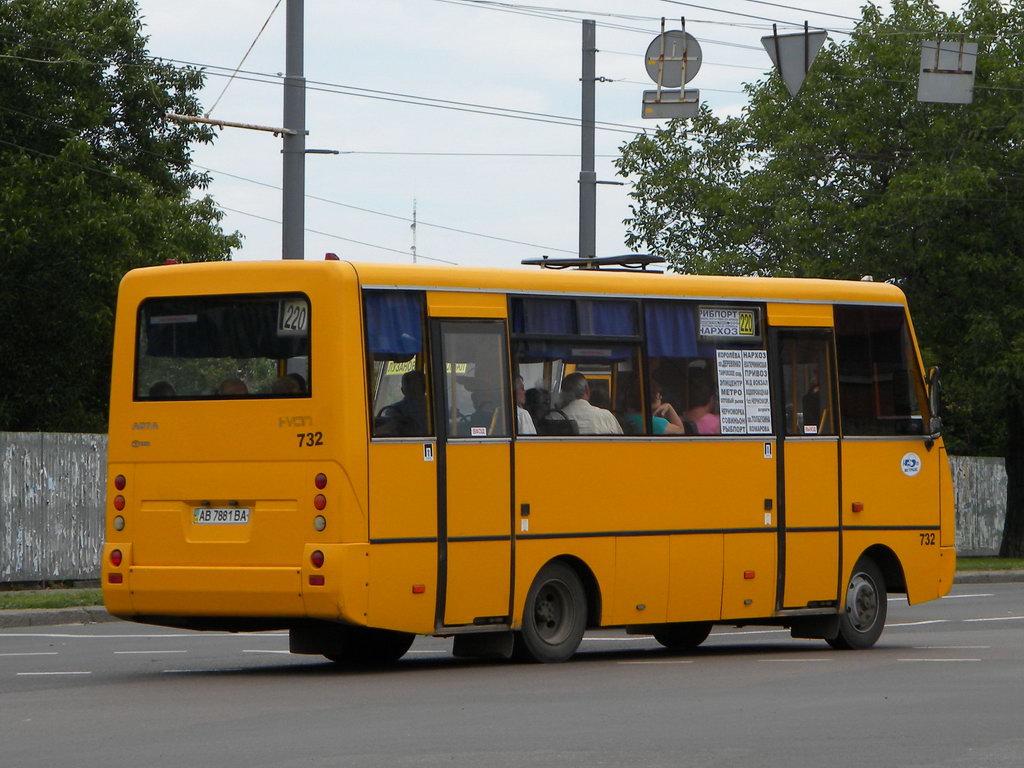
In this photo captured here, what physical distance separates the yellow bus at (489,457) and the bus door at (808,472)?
0.08 ft

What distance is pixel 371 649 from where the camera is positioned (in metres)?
15.2

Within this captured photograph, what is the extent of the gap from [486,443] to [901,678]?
3328 mm

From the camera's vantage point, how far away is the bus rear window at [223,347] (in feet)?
45.5

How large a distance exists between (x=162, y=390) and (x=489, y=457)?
93.6 inches

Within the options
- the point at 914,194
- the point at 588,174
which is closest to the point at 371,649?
the point at 588,174

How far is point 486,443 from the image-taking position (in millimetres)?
14461

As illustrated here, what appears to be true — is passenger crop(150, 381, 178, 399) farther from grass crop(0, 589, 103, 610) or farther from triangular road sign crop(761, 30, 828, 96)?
triangular road sign crop(761, 30, 828, 96)

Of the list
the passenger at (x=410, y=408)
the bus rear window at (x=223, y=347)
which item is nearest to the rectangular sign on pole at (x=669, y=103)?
the passenger at (x=410, y=408)

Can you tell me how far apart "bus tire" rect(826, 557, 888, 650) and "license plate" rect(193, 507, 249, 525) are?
18.5 feet

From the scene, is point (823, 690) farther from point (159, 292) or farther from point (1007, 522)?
point (1007, 522)

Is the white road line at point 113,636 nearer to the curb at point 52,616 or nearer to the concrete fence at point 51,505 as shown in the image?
the curb at point 52,616

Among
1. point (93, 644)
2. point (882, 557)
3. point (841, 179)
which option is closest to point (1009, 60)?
point (841, 179)

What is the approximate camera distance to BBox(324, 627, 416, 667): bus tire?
49.6ft

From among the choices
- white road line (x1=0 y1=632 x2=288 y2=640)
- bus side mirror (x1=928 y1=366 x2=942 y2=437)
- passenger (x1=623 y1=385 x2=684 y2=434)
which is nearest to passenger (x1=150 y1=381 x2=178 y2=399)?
passenger (x1=623 y1=385 x2=684 y2=434)
